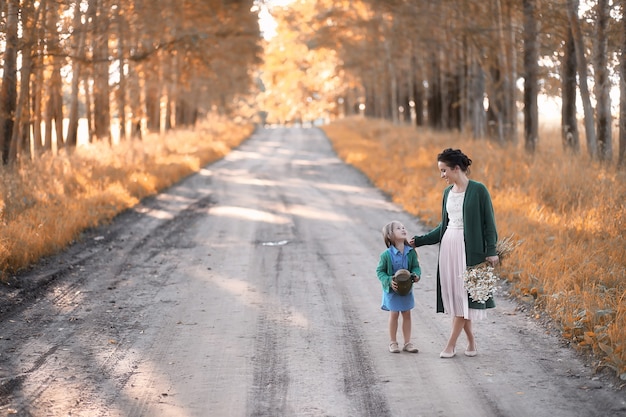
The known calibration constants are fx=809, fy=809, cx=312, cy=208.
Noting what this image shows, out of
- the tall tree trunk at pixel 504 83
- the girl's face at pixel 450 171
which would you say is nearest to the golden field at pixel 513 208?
the tall tree trunk at pixel 504 83

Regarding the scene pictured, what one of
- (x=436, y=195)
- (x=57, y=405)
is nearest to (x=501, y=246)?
(x=57, y=405)

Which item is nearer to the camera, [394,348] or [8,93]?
[394,348]

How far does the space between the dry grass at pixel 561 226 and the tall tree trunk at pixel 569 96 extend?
1.18 m

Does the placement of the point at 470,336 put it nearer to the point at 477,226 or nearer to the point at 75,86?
the point at 477,226

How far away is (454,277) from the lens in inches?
280

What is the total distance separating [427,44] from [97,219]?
738 inches

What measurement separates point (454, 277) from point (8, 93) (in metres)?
14.0

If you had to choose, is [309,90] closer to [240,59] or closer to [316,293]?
[240,59]

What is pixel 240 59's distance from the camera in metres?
43.7

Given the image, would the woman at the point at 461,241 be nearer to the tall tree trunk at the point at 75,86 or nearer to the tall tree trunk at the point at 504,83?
the tall tree trunk at the point at 504,83

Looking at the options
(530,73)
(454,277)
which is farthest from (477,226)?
(530,73)

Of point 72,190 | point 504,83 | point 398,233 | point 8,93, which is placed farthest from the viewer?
point 504,83

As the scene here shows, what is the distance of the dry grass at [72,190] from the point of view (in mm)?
11477

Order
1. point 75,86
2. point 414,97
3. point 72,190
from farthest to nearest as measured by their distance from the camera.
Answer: point 414,97
point 75,86
point 72,190
